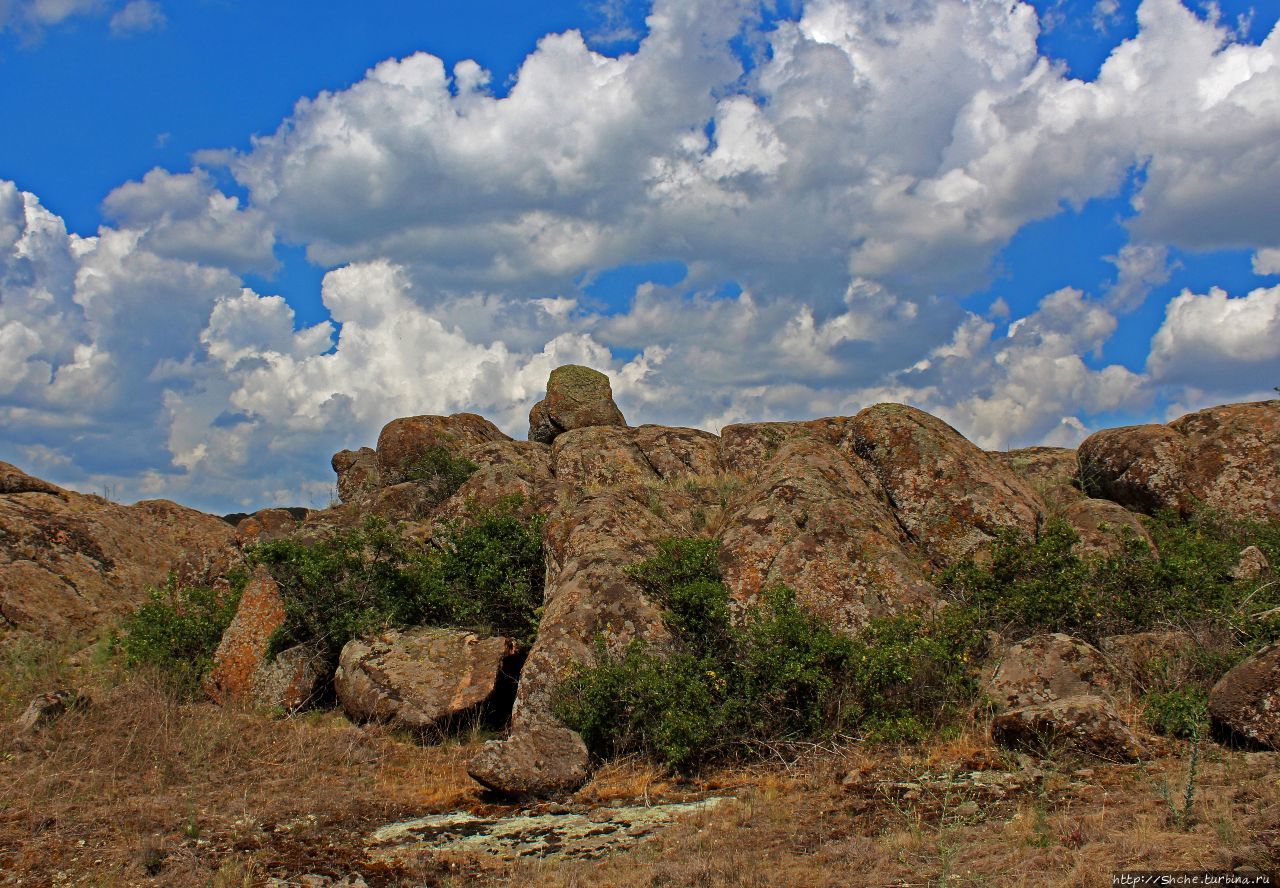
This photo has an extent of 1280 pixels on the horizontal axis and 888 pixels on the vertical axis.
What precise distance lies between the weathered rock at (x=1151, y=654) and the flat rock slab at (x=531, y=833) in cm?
539

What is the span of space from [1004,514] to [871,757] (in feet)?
21.4

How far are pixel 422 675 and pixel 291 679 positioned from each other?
2.54 meters

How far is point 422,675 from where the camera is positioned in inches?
459

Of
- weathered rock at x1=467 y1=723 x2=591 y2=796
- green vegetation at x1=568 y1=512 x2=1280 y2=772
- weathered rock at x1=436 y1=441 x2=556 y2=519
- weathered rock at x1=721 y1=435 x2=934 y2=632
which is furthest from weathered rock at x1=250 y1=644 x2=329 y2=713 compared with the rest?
weathered rock at x1=721 y1=435 x2=934 y2=632

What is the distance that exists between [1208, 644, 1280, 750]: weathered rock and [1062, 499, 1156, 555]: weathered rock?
13.9ft

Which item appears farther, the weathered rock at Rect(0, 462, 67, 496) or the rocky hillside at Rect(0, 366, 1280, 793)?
the weathered rock at Rect(0, 462, 67, 496)

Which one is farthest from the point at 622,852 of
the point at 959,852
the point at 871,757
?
the point at 871,757

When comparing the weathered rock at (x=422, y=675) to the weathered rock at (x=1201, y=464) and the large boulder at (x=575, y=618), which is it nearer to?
the large boulder at (x=575, y=618)

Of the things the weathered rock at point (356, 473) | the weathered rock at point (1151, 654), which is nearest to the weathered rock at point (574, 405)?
the weathered rock at point (356, 473)

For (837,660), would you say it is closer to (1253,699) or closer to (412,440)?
(1253,699)

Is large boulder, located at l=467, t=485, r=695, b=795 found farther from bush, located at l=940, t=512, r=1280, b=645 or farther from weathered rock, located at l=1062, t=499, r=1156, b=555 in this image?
weathered rock, located at l=1062, t=499, r=1156, b=555

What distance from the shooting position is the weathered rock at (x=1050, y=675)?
384 inches

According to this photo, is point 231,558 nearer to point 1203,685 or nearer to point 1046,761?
point 1046,761

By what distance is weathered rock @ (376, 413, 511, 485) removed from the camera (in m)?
24.2
